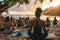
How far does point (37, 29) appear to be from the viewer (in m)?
2.47

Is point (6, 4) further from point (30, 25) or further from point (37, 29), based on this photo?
point (37, 29)

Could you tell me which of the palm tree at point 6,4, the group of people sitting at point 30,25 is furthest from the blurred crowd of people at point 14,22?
the palm tree at point 6,4

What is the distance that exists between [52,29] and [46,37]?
15 centimetres

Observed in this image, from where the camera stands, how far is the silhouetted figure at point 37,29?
2.46m

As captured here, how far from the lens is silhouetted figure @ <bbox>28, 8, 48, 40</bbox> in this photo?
2463 mm

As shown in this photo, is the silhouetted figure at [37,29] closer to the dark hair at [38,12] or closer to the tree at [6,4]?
the dark hair at [38,12]

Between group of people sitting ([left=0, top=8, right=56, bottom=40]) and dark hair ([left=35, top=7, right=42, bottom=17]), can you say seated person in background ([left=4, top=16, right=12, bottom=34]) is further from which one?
dark hair ([left=35, top=7, right=42, bottom=17])

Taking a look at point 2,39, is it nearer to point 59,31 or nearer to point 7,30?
point 7,30

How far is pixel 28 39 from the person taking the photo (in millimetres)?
2506

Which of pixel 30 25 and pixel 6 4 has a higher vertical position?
pixel 6 4

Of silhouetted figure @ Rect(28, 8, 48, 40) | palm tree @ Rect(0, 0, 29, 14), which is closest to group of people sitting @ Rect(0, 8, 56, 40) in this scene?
silhouetted figure @ Rect(28, 8, 48, 40)

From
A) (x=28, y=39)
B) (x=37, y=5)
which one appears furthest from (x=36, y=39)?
(x=37, y=5)

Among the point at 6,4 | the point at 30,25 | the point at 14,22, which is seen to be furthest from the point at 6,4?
the point at 30,25

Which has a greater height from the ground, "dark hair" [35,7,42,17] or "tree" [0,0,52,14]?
"tree" [0,0,52,14]
